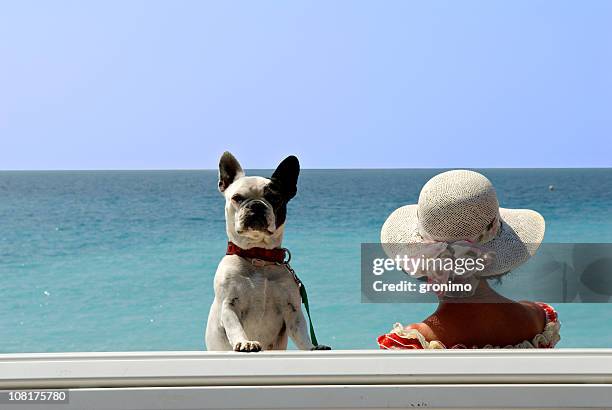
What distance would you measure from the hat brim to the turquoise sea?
0.36 ft

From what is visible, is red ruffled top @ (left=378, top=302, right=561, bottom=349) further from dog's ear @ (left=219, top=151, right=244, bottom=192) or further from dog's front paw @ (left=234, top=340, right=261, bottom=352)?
dog's ear @ (left=219, top=151, right=244, bottom=192)

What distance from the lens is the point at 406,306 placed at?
2188 mm

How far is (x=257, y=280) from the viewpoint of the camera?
2.37 metres

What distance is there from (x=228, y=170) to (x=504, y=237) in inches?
36.6

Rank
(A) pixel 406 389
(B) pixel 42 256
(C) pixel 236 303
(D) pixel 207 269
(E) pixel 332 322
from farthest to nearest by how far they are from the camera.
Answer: (B) pixel 42 256, (D) pixel 207 269, (E) pixel 332 322, (C) pixel 236 303, (A) pixel 406 389

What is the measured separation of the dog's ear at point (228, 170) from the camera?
2523mm

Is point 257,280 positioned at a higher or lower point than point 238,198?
lower

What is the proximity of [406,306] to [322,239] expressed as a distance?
12864 millimetres

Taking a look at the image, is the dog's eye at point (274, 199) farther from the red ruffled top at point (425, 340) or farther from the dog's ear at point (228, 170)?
the red ruffled top at point (425, 340)

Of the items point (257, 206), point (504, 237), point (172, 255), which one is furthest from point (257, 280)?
point (172, 255)

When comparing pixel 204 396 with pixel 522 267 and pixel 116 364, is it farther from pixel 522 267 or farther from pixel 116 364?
pixel 522 267

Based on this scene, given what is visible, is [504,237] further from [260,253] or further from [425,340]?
[260,253]

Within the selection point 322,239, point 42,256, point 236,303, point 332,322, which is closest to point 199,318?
point 332,322

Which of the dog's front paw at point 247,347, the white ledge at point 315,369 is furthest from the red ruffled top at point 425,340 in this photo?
the white ledge at point 315,369
